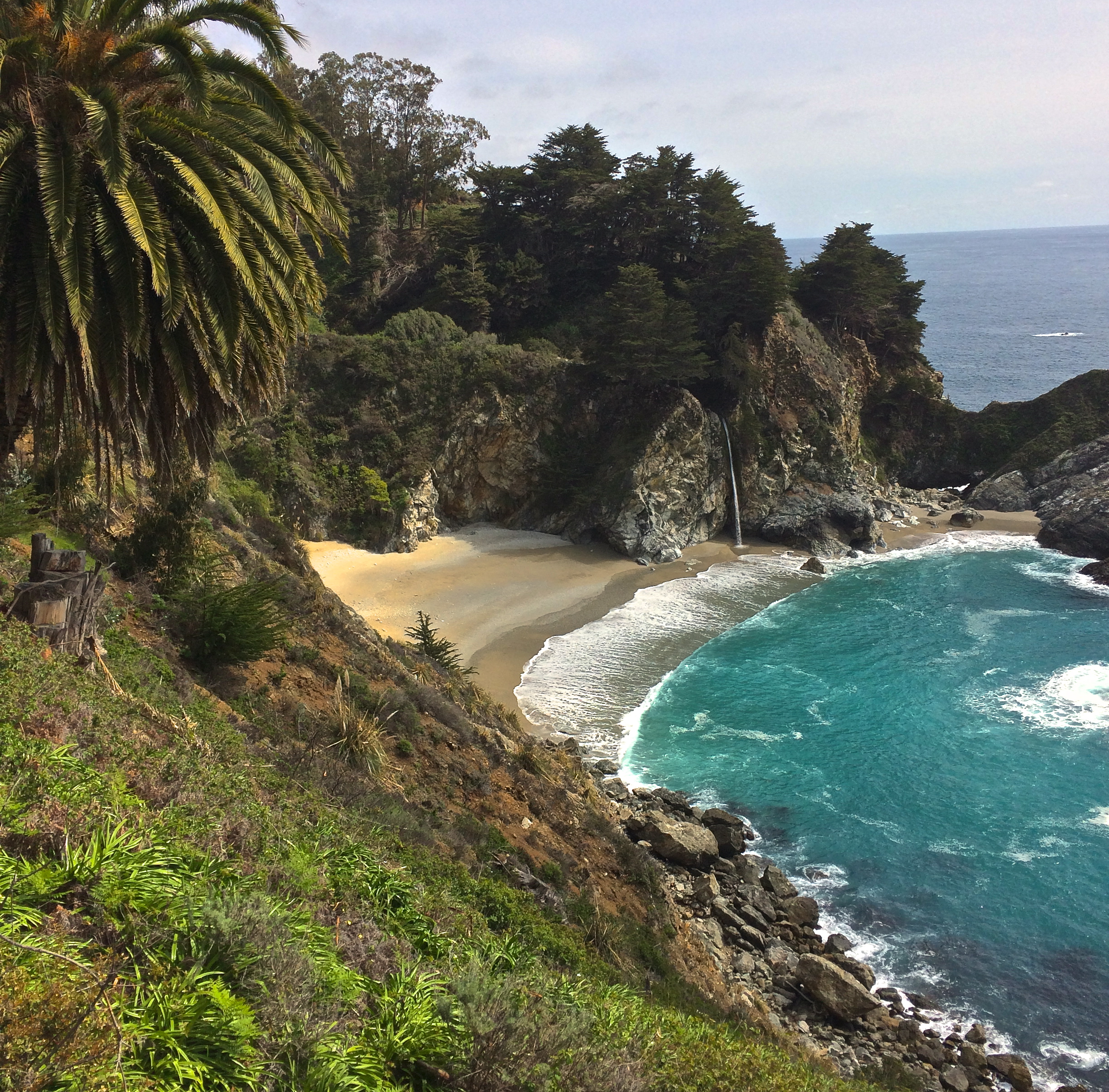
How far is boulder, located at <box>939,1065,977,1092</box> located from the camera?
1291cm

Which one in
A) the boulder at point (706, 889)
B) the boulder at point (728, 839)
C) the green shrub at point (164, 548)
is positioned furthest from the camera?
the boulder at point (728, 839)

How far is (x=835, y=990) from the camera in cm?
1423

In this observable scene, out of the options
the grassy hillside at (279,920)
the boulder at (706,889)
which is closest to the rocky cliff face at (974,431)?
the boulder at (706,889)

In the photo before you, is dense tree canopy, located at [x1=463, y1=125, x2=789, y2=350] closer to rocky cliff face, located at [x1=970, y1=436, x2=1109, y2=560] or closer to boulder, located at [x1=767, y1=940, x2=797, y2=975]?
rocky cliff face, located at [x1=970, y1=436, x2=1109, y2=560]

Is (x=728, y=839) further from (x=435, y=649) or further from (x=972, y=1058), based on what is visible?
(x=435, y=649)

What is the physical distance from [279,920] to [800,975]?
41.6 feet

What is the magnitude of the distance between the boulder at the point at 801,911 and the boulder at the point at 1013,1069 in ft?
11.7

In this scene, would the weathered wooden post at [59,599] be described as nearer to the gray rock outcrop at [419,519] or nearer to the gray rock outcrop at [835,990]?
the gray rock outcrop at [835,990]

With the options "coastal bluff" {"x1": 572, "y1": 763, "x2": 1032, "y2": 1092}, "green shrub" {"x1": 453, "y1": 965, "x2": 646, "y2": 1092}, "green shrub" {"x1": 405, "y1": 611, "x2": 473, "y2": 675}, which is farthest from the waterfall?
"green shrub" {"x1": 453, "y1": 965, "x2": 646, "y2": 1092}

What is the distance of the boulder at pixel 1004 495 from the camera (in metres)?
46.5

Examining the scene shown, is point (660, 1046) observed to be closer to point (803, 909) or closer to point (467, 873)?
point (467, 873)

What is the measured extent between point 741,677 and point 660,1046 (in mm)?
21739

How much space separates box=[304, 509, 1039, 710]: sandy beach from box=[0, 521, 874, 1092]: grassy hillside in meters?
14.3

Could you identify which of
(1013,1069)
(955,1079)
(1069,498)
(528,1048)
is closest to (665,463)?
(1069,498)
